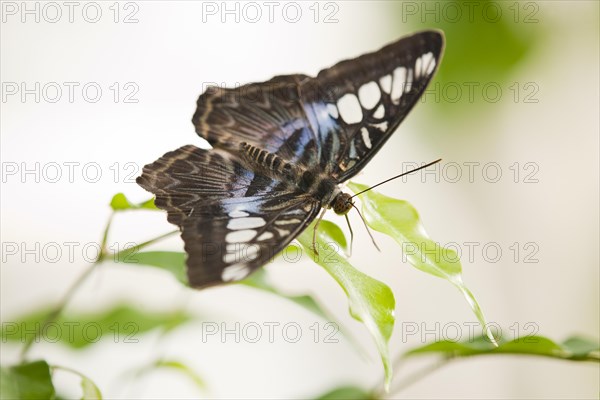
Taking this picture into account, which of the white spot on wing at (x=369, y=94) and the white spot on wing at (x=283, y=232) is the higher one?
the white spot on wing at (x=369, y=94)

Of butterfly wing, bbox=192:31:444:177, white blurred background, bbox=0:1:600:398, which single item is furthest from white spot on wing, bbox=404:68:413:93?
white blurred background, bbox=0:1:600:398

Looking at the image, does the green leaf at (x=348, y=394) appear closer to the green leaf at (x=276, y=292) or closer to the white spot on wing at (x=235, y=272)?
the green leaf at (x=276, y=292)

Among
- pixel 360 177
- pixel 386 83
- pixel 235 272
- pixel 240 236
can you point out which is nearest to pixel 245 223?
pixel 240 236

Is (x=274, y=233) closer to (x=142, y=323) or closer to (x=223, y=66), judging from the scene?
(x=142, y=323)

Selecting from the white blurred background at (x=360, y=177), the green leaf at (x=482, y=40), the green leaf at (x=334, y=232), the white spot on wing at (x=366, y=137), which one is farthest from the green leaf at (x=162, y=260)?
the green leaf at (x=482, y=40)

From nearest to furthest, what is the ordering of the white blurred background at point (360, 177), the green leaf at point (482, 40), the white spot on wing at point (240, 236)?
the white spot on wing at point (240, 236) < the white blurred background at point (360, 177) < the green leaf at point (482, 40)

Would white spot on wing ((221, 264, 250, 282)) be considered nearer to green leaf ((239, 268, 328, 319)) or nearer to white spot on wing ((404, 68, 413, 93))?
green leaf ((239, 268, 328, 319))

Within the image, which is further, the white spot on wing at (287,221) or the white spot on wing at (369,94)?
the white spot on wing at (369,94)

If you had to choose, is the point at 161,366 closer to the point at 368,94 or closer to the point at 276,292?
the point at 276,292

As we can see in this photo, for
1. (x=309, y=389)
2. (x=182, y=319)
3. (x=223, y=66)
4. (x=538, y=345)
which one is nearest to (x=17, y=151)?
(x=223, y=66)
